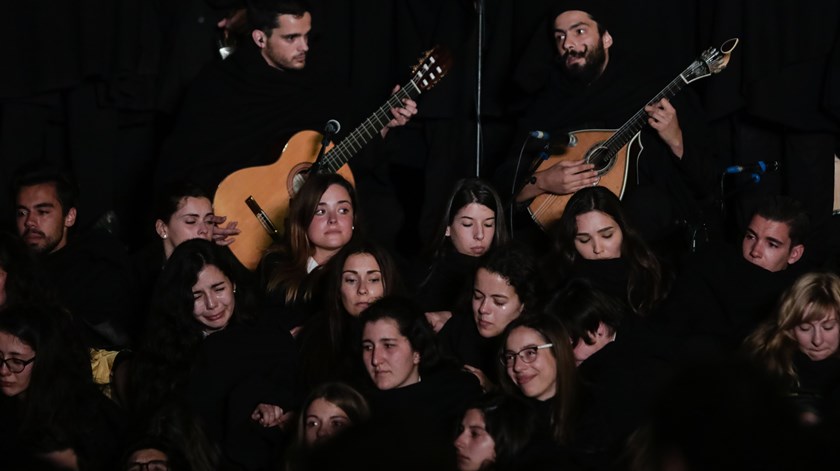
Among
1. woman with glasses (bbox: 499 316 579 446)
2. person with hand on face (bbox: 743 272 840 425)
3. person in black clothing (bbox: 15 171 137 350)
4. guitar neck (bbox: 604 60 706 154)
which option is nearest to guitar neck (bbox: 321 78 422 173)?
guitar neck (bbox: 604 60 706 154)

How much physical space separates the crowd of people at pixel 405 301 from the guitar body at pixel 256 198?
0.04 m

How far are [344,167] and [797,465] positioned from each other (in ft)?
16.1

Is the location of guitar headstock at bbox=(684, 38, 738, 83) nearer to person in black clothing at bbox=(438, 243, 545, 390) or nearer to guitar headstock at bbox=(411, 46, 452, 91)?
guitar headstock at bbox=(411, 46, 452, 91)

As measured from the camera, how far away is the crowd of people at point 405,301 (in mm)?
4445

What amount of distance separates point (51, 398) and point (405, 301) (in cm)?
125

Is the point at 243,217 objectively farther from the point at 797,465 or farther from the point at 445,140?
the point at 797,465

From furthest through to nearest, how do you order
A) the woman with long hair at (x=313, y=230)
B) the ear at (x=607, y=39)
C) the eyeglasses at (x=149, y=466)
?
the ear at (x=607, y=39) < the woman with long hair at (x=313, y=230) < the eyeglasses at (x=149, y=466)


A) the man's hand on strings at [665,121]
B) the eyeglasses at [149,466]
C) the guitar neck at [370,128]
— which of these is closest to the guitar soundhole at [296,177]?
the guitar neck at [370,128]

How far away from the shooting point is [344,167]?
619 centimetres

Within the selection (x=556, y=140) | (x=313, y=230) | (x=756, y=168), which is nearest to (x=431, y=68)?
(x=556, y=140)

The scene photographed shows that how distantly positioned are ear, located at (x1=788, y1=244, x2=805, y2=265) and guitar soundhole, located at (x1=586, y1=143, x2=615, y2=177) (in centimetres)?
86

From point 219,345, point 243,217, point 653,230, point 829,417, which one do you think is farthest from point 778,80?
point 829,417

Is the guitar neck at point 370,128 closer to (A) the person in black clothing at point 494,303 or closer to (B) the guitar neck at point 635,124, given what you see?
(B) the guitar neck at point 635,124

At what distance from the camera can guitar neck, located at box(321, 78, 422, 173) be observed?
6191 millimetres
